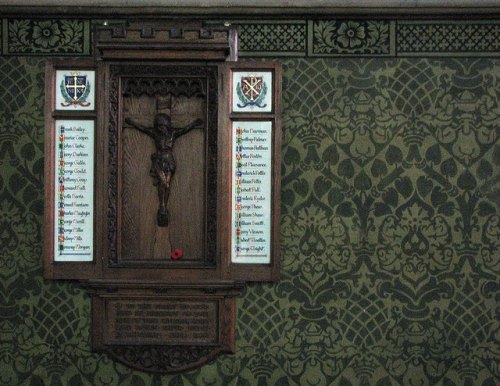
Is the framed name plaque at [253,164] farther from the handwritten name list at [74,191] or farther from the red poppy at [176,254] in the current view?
the handwritten name list at [74,191]

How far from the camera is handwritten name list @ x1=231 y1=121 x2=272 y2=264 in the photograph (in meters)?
4.18

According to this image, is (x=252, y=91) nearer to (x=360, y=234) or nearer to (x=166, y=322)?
(x=360, y=234)

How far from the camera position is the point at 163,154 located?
13.7 feet

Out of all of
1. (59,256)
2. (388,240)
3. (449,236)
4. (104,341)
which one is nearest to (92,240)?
(59,256)

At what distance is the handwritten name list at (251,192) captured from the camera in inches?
164

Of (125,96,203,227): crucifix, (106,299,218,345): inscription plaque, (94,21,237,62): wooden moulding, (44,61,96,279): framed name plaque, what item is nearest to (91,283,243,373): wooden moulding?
(106,299,218,345): inscription plaque

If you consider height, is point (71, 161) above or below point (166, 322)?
above

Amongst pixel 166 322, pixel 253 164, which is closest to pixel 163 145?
pixel 253 164

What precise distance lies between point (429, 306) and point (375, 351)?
1.13 feet

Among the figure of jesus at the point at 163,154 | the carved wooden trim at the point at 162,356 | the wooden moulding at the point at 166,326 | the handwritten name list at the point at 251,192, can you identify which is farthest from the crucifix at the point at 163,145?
the carved wooden trim at the point at 162,356

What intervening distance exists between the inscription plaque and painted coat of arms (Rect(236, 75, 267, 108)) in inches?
39.1

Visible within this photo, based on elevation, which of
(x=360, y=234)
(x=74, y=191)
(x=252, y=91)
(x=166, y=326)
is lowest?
(x=166, y=326)

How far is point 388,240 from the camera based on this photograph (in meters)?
4.17

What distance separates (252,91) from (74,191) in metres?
1.01
